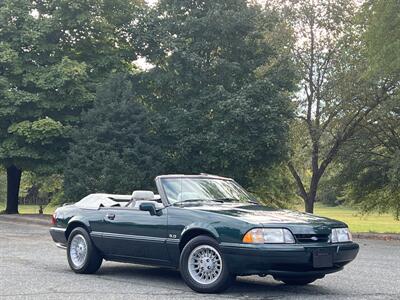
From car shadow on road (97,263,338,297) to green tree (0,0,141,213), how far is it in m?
15.0

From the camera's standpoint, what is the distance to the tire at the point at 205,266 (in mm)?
7863

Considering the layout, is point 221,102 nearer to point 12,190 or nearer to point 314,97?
point 314,97

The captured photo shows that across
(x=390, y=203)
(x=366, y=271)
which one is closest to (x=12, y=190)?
(x=390, y=203)

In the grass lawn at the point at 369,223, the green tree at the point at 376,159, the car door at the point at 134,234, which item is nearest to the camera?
the car door at the point at 134,234

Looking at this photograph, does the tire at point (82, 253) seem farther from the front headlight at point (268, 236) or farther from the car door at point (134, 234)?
the front headlight at point (268, 236)

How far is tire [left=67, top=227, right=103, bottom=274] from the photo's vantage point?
380 inches

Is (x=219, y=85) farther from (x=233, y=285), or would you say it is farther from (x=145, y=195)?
(x=233, y=285)

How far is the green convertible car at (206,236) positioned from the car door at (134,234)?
Answer: 0.04ft

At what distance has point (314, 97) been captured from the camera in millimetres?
Answer: 27703

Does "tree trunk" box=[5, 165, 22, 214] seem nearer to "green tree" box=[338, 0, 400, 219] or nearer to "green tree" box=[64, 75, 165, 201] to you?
"green tree" box=[64, 75, 165, 201]

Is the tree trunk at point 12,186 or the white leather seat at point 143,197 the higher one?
the tree trunk at point 12,186

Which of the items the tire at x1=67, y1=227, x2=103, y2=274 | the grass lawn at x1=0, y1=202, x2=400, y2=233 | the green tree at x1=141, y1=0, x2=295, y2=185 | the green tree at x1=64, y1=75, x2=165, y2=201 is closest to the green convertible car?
the tire at x1=67, y1=227, x2=103, y2=274

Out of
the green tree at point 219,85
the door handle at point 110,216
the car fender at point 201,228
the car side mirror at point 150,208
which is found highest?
the green tree at point 219,85

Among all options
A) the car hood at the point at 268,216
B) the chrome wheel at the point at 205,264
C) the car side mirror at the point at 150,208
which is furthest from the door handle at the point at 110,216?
the chrome wheel at the point at 205,264
